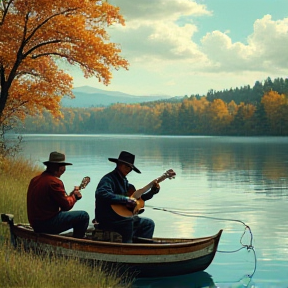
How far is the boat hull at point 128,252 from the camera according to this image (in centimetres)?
1017

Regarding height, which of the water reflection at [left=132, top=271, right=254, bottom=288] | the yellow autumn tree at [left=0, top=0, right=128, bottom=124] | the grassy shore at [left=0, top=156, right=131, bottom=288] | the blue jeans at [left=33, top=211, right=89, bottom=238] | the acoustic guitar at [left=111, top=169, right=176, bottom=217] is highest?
the yellow autumn tree at [left=0, top=0, right=128, bottom=124]

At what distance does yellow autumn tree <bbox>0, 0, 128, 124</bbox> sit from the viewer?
22.8 metres

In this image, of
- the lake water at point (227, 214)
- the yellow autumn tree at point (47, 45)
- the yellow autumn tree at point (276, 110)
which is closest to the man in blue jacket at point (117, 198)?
the lake water at point (227, 214)

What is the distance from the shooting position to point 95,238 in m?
10.8

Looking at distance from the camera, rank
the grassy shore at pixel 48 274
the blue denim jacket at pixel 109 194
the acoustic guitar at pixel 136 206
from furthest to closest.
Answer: the acoustic guitar at pixel 136 206 → the blue denim jacket at pixel 109 194 → the grassy shore at pixel 48 274

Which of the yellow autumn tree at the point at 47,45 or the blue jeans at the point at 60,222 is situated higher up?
the yellow autumn tree at the point at 47,45

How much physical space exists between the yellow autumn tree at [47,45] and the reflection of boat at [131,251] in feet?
43.4

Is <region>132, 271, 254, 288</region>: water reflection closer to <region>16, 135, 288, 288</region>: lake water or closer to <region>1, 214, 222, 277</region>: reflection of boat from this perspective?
<region>16, 135, 288, 288</region>: lake water

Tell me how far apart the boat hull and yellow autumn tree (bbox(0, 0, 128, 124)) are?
13.3 metres

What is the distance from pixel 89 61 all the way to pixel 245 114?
411ft

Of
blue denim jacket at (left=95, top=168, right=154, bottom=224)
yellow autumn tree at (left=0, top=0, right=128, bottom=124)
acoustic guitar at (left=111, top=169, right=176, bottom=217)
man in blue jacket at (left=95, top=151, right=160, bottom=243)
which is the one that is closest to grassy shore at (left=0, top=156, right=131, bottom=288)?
man in blue jacket at (left=95, top=151, right=160, bottom=243)

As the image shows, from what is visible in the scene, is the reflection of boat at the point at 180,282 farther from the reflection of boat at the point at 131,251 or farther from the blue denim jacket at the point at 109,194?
the blue denim jacket at the point at 109,194

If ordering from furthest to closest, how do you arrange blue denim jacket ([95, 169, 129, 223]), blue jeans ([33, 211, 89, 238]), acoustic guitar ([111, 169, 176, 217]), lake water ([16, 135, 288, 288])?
lake water ([16, 135, 288, 288]) < acoustic guitar ([111, 169, 176, 217]) < blue jeans ([33, 211, 89, 238]) < blue denim jacket ([95, 169, 129, 223])

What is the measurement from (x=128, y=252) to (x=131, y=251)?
59 millimetres
